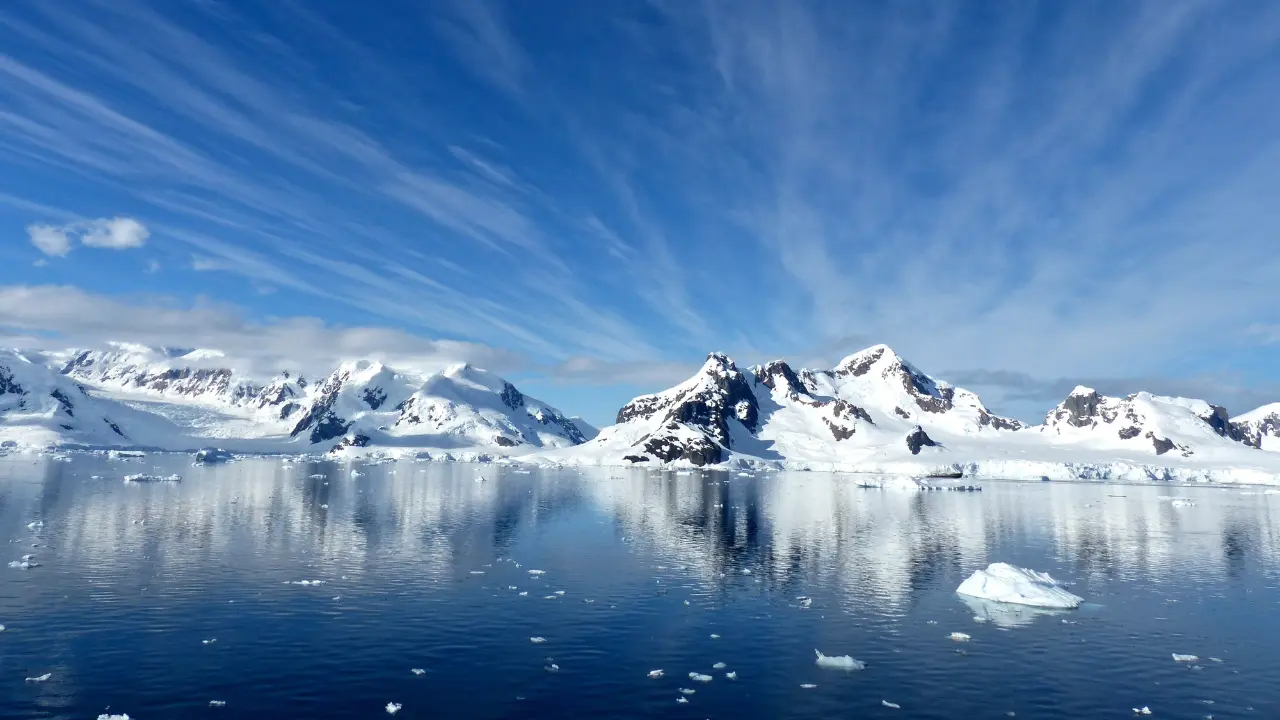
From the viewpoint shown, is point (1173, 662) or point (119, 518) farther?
point (119, 518)

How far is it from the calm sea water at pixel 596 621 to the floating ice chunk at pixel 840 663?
2.53ft

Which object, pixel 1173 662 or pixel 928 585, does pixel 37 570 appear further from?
pixel 1173 662

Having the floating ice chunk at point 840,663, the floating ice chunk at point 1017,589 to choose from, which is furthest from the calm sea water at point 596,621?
the floating ice chunk at point 1017,589

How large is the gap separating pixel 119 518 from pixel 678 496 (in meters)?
99.1

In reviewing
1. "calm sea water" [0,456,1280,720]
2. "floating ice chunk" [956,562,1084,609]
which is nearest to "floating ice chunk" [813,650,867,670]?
"calm sea water" [0,456,1280,720]

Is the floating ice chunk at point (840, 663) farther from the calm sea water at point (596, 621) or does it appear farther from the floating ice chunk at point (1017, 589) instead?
the floating ice chunk at point (1017, 589)

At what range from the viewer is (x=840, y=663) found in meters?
38.4

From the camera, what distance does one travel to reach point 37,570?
55.8m

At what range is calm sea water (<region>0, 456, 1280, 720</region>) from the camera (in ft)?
110

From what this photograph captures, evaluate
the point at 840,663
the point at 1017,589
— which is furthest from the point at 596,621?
the point at 1017,589

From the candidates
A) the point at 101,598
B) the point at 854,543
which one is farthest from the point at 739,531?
the point at 101,598

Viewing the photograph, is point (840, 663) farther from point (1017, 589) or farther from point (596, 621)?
point (1017, 589)

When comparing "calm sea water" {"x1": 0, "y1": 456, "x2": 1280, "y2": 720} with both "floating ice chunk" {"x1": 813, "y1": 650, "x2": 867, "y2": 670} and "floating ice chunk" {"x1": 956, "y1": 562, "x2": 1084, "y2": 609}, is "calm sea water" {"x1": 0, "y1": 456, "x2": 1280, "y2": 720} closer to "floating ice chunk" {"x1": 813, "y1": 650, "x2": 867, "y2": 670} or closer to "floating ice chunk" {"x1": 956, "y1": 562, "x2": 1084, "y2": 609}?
"floating ice chunk" {"x1": 813, "y1": 650, "x2": 867, "y2": 670}

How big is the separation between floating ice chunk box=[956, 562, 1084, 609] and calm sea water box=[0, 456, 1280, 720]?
1846mm
